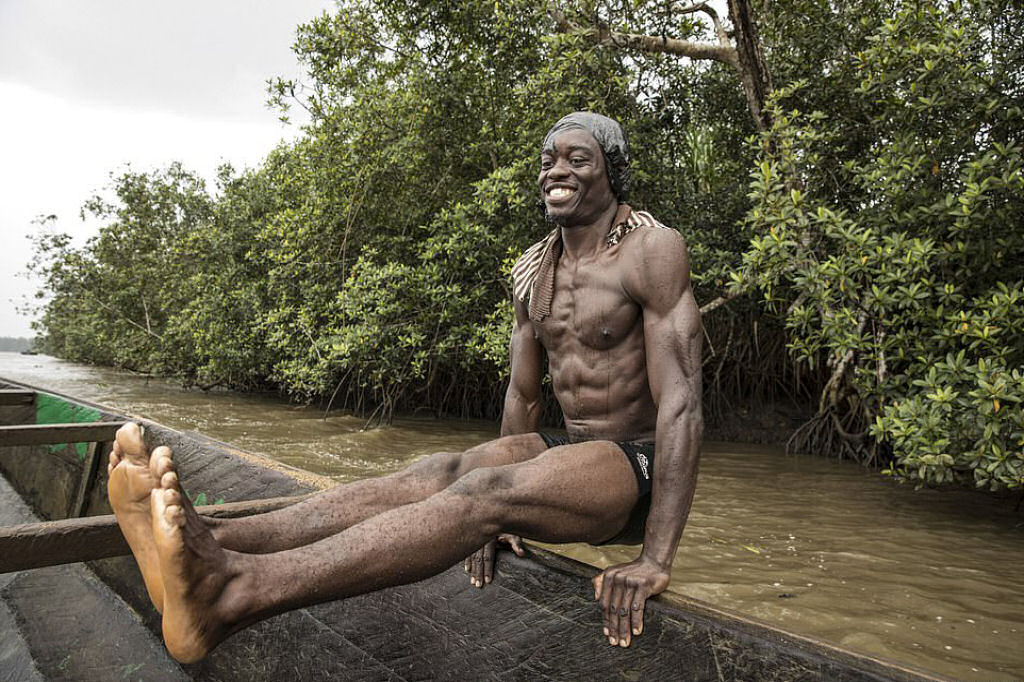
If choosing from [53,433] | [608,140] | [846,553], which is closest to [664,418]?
[608,140]

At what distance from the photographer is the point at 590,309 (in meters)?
1.78

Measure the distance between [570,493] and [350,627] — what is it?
986mm

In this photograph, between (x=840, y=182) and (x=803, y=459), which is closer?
(x=840, y=182)

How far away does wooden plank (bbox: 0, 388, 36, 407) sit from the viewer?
4762 mm

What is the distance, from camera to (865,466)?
613 centimetres

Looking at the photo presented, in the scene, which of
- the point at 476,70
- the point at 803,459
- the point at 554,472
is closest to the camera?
the point at 554,472

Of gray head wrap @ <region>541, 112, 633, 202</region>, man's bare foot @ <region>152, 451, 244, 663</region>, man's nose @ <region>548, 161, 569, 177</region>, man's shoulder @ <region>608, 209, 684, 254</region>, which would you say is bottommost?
man's bare foot @ <region>152, 451, 244, 663</region>

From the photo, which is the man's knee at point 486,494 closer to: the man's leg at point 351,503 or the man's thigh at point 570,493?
the man's thigh at point 570,493

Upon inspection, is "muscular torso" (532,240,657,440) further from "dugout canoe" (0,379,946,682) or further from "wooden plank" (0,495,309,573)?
"wooden plank" (0,495,309,573)

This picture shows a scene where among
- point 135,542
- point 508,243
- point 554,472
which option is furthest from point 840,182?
point 135,542

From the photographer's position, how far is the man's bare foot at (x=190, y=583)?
38.6 inches

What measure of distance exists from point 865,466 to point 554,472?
19.3 ft

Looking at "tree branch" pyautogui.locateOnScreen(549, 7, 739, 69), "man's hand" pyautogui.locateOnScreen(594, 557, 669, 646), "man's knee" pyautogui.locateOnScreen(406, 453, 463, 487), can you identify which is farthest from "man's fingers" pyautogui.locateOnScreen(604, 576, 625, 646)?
"tree branch" pyautogui.locateOnScreen(549, 7, 739, 69)

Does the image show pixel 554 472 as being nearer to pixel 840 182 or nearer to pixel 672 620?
pixel 672 620
